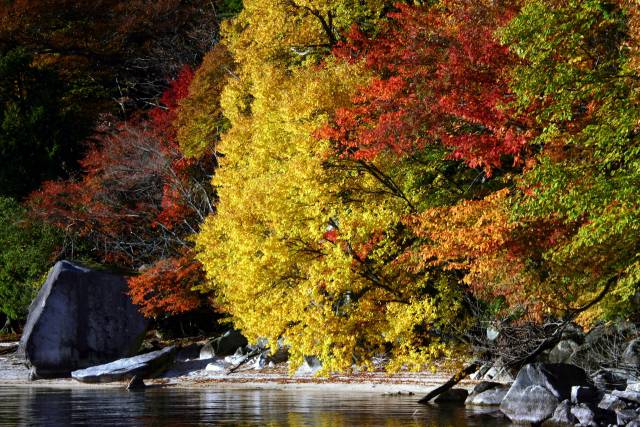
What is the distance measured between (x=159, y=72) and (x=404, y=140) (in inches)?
1155

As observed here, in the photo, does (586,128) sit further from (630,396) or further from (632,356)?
(632,356)

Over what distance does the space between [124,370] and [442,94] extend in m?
15.2

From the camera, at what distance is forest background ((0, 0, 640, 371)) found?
15969 mm

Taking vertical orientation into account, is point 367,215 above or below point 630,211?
above

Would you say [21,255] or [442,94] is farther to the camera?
[21,255]

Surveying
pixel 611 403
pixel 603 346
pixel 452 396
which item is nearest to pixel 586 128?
pixel 611 403

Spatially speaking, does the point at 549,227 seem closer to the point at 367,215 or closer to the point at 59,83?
the point at 367,215

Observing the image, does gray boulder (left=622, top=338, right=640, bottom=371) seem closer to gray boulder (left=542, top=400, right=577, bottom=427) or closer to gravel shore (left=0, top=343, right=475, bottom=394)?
gray boulder (left=542, top=400, right=577, bottom=427)

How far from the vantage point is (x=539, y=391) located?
18594 millimetres


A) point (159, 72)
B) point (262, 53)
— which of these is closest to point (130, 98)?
point (159, 72)

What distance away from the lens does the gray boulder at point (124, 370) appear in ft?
99.9

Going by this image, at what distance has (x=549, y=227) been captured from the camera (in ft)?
59.2

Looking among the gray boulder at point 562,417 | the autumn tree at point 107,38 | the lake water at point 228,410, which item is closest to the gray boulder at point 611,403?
the gray boulder at point 562,417

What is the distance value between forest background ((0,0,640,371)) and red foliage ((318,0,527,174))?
53 millimetres
